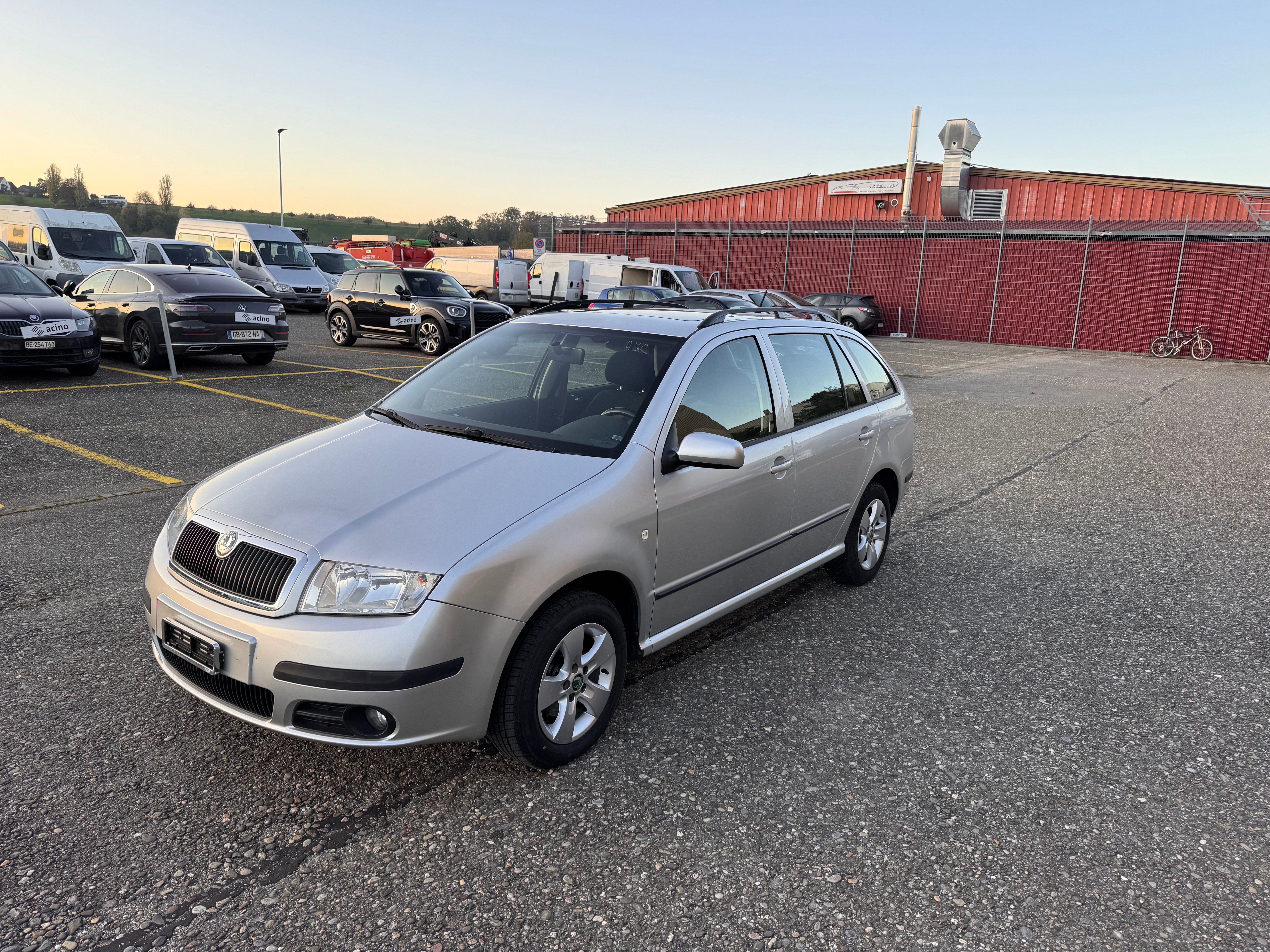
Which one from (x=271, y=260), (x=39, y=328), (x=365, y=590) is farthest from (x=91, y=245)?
(x=365, y=590)

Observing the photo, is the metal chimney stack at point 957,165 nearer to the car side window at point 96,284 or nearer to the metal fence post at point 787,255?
the metal fence post at point 787,255

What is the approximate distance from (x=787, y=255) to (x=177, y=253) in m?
19.3

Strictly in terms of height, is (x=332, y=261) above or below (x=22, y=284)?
above

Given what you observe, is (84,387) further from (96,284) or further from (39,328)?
(96,284)

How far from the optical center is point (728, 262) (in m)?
32.5

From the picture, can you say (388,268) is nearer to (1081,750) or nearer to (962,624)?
(962,624)

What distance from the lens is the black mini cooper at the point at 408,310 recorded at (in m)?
16.5

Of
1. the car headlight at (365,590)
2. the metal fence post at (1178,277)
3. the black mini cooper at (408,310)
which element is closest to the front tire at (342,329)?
the black mini cooper at (408,310)

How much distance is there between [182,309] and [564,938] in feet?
39.7

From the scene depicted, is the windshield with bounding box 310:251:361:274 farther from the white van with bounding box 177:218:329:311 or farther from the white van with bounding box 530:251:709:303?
the white van with bounding box 530:251:709:303

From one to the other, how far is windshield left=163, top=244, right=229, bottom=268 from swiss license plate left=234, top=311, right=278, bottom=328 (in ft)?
32.9

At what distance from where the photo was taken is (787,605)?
4809 millimetres

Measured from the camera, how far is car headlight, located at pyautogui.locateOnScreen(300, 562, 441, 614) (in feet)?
8.82

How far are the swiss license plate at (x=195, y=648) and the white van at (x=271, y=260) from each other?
900 inches
